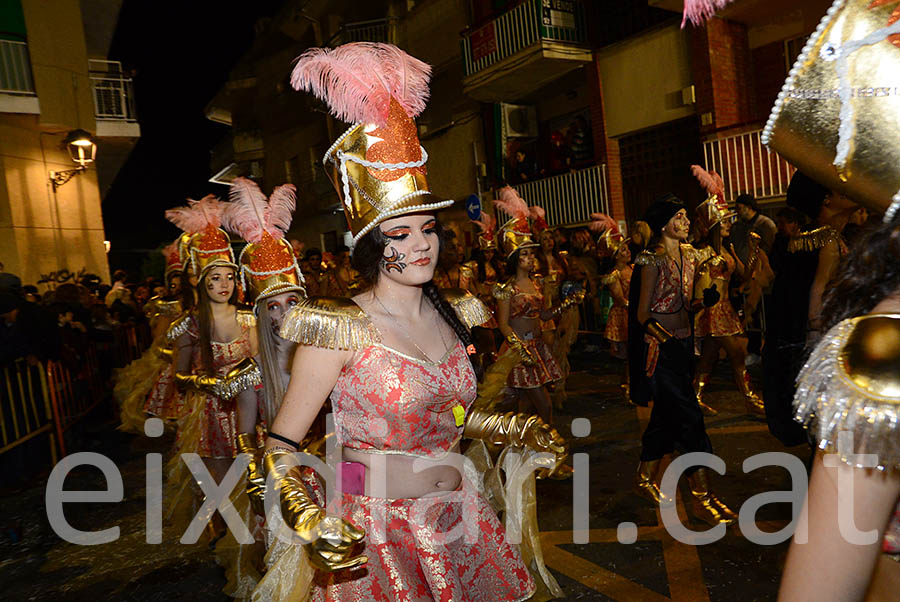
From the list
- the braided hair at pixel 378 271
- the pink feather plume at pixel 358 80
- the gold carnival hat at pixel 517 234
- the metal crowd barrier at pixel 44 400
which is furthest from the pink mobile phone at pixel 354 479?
the metal crowd barrier at pixel 44 400

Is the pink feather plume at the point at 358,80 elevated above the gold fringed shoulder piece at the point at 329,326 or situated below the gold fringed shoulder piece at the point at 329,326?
above

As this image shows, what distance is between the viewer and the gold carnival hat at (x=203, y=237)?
4.94 m

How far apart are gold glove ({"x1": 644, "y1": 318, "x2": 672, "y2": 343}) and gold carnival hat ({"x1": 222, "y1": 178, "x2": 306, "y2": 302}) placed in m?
2.57

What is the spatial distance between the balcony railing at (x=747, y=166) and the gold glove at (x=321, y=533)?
11.5m

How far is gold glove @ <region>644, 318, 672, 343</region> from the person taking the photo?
4797mm

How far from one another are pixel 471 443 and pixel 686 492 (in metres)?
2.99

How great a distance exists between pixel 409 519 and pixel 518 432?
0.57 m

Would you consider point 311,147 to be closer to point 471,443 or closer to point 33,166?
point 33,166

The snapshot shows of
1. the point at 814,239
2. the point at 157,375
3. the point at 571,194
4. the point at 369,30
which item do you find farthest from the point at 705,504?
the point at 369,30

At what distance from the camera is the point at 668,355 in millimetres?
4812

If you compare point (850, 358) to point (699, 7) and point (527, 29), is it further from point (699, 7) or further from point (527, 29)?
point (527, 29)

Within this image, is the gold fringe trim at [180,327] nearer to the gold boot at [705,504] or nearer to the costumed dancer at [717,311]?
the gold boot at [705,504]

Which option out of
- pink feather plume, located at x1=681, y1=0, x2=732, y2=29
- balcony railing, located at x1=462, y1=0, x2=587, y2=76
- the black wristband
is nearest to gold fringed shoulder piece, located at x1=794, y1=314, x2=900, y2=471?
pink feather plume, located at x1=681, y1=0, x2=732, y2=29

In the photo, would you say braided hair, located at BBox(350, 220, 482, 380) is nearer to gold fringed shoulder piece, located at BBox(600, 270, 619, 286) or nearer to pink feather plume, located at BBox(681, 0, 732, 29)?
pink feather plume, located at BBox(681, 0, 732, 29)
